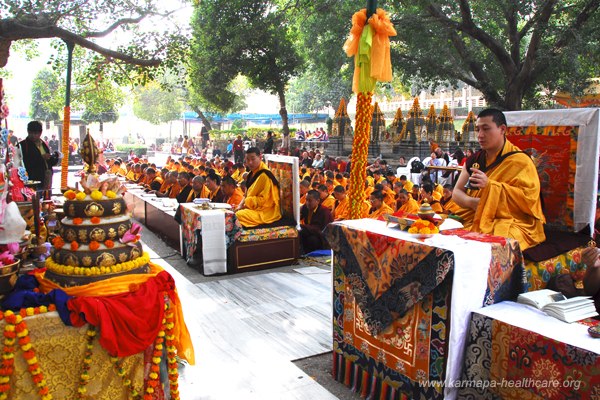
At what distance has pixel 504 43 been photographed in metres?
16.7

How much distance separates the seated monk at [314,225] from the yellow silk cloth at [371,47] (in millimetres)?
3772

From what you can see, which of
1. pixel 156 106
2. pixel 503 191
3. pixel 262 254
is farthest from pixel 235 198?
pixel 156 106

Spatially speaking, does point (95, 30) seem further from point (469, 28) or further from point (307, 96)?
point (307, 96)

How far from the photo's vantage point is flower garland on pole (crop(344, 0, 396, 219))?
5000mm

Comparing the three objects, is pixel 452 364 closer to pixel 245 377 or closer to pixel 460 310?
pixel 460 310

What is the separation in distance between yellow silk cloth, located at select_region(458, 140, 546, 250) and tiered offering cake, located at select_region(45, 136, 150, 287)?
9.14ft

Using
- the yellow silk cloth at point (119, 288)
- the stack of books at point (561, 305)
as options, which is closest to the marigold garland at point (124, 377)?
the yellow silk cloth at point (119, 288)

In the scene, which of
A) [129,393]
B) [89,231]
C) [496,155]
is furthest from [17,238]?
[496,155]

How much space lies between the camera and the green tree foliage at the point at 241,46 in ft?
63.2

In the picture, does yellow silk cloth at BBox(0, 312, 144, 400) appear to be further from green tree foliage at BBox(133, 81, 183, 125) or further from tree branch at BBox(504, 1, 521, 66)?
green tree foliage at BBox(133, 81, 183, 125)

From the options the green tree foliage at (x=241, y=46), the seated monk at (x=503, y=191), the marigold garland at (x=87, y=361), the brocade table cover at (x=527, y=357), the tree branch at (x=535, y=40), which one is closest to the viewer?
the brocade table cover at (x=527, y=357)

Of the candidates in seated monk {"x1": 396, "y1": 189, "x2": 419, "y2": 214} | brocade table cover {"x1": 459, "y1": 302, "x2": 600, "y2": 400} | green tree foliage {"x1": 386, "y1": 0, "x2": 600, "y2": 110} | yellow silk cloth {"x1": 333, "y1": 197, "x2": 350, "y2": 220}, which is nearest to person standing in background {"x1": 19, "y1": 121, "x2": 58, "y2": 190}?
yellow silk cloth {"x1": 333, "y1": 197, "x2": 350, "y2": 220}

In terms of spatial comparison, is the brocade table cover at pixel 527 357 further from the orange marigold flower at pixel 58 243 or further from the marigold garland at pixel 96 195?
the orange marigold flower at pixel 58 243

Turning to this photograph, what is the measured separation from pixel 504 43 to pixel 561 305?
15548 millimetres
